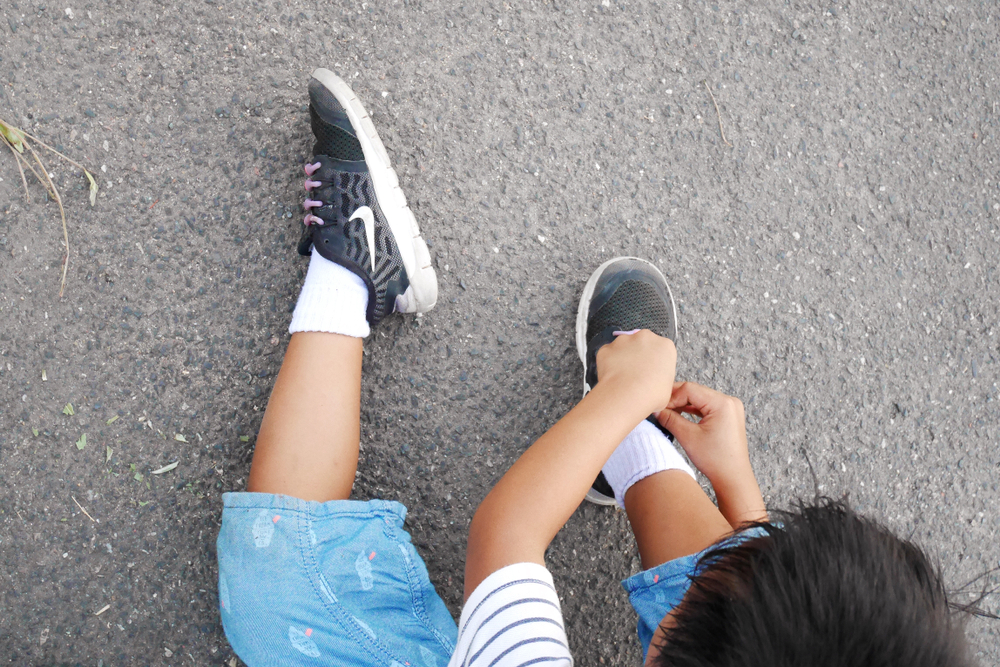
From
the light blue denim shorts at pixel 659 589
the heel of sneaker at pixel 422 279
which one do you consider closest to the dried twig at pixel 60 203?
the heel of sneaker at pixel 422 279

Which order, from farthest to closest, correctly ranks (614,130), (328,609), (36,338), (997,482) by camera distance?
1. (997,482)
2. (614,130)
3. (36,338)
4. (328,609)

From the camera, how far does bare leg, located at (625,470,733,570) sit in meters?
1.17

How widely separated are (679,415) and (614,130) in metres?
0.73

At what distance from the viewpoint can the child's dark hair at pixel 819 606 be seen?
74 centimetres

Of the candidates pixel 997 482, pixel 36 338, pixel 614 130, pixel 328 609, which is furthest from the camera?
pixel 997 482

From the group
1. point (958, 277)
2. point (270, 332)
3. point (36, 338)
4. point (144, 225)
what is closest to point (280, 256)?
point (270, 332)

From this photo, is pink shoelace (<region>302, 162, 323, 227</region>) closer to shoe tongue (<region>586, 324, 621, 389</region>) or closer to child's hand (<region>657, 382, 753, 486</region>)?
shoe tongue (<region>586, 324, 621, 389</region>)

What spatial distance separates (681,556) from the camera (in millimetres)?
1149

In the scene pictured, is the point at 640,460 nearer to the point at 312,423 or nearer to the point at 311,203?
the point at 312,423

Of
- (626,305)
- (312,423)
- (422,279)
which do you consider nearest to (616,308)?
(626,305)

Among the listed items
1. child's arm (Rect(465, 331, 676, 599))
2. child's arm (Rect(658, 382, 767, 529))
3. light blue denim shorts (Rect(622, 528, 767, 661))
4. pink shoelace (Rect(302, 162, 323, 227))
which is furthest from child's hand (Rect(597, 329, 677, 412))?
pink shoelace (Rect(302, 162, 323, 227))

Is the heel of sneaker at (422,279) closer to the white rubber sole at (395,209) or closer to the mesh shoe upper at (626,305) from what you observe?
the white rubber sole at (395,209)

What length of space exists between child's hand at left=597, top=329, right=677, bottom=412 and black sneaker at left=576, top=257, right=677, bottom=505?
0.08 meters

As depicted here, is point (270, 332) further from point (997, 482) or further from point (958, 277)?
point (997, 482)
